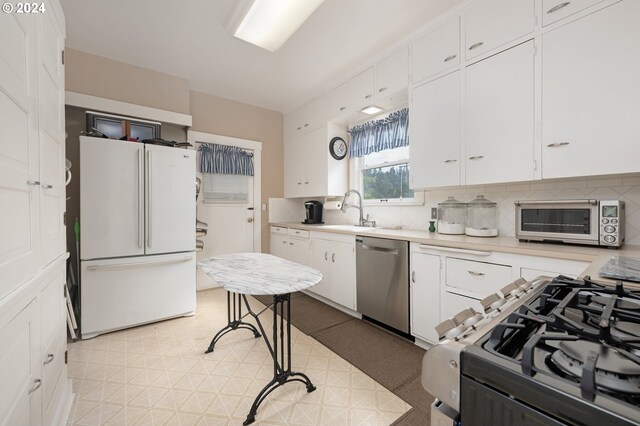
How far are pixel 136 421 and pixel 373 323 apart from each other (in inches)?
77.2

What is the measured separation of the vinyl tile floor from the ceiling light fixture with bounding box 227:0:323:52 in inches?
106

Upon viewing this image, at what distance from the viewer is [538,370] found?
385mm

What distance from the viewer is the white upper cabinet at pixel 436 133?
2207 mm

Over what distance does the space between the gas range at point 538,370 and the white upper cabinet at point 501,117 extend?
159cm

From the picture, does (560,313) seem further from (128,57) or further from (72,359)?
(128,57)

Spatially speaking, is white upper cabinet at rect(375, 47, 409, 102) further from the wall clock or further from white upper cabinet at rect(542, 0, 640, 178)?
white upper cabinet at rect(542, 0, 640, 178)

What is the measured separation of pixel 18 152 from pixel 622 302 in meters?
2.00

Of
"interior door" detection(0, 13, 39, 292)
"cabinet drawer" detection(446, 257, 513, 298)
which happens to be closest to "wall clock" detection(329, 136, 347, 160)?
"cabinet drawer" detection(446, 257, 513, 298)

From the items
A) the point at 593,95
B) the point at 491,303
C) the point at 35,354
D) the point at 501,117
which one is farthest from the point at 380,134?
the point at 35,354

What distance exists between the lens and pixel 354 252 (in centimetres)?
278

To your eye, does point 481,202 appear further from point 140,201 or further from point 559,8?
point 140,201

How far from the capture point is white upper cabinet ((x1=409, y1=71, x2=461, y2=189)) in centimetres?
221

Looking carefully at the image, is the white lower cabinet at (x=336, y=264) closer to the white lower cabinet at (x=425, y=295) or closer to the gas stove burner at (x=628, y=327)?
the white lower cabinet at (x=425, y=295)

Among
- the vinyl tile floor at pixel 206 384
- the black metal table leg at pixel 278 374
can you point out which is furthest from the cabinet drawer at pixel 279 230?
the black metal table leg at pixel 278 374
